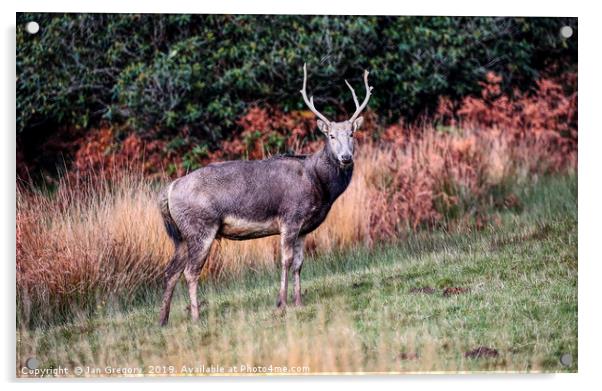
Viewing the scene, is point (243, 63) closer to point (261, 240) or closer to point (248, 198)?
point (261, 240)

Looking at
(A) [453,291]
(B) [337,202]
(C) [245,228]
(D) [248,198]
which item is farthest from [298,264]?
(B) [337,202]

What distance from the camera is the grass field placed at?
8461mm

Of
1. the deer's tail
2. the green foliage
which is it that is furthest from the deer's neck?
the green foliage

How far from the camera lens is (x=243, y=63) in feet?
38.6

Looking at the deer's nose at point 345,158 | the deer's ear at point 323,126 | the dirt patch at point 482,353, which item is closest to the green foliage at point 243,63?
the deer's ear at point 323,126

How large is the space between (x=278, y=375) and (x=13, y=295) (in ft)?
8.15

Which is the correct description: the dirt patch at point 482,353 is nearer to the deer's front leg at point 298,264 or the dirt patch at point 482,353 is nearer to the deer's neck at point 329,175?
the deer's front leg at point 298,264

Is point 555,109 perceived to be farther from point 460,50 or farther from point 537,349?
point 537,349

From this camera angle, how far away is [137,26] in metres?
10.8

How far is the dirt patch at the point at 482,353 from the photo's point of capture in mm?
8422

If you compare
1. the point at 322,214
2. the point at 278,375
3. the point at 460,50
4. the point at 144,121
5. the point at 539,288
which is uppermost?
the point at 460,50

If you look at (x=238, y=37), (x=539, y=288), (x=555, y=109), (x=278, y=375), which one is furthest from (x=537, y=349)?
(x=238, y=37)

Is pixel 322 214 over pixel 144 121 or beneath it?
beneath

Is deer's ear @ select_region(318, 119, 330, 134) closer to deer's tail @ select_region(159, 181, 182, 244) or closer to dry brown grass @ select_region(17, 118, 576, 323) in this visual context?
deer's tail @ select_region(159, 181, 182, 244)
